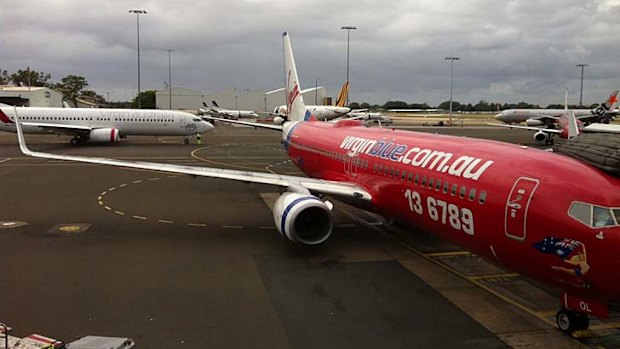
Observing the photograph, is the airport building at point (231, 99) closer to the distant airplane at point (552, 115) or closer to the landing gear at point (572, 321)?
the distant airplane at point (552, 115)

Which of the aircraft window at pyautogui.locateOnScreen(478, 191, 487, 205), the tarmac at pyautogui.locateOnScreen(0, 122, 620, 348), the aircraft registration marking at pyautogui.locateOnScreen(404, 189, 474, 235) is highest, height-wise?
the aircraft window at pyautogui.locateOnScreen(478, 191, 487, 205)

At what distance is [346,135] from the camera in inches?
803

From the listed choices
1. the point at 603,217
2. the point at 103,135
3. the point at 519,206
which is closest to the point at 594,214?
the point at 603,217

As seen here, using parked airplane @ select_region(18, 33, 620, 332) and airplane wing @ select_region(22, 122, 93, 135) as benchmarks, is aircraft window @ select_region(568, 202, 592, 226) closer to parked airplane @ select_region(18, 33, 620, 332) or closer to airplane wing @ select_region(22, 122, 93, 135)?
parked airplane @ select_region(18, 33, 620, 332)

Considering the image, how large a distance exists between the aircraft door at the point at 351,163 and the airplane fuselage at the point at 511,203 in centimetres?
120

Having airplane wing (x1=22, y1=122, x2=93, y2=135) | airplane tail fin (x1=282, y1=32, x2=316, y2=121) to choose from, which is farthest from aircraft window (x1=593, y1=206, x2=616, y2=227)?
airplane wing (x1=22, y1=122, x2=93, y2=135)

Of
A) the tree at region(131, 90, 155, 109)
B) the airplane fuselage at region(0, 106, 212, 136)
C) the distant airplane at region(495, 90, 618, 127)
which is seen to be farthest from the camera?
the tree at region(131, 90, 155, 109)

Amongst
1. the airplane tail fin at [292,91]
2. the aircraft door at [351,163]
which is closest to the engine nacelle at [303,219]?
the aircraft door at [351,163]

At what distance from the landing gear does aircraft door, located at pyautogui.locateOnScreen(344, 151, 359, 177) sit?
8995 mm

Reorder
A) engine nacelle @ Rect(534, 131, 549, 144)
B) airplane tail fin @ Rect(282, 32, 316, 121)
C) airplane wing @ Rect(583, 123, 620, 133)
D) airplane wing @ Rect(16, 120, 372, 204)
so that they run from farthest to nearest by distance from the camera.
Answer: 1. engine nacelle @ Rect(534, 131, 549, 144)
2. airplane tail fin @ Rect(282, 32, 316, 121)
3. airplane wing @ Rect(16, 120, 372, 204)
4. airplane wing @ Rect(583, 123, 620, 133)

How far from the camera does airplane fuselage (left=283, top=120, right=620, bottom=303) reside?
26.9 feet

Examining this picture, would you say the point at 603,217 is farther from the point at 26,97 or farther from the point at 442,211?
the point at 26,97

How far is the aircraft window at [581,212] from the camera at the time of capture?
27.1ft

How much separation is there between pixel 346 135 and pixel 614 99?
5375 centimetres
